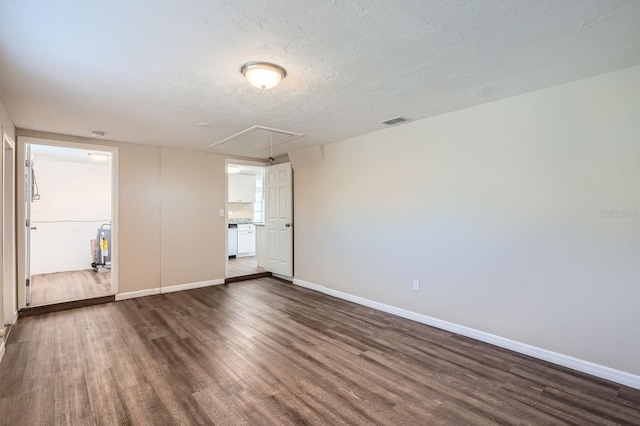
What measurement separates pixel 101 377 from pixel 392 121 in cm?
372

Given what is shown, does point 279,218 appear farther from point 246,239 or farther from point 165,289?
point 246,239

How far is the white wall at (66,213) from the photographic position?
6.43m

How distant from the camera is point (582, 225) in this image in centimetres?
260

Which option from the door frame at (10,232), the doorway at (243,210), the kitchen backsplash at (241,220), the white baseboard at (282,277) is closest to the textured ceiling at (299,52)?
the door frame at (10,232)

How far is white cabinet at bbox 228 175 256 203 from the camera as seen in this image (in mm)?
8578

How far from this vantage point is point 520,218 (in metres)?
2.93

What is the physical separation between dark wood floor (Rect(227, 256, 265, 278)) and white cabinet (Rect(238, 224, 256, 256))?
1.14ft

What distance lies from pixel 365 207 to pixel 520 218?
190cm

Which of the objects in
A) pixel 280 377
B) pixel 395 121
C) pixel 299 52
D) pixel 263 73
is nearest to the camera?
pixel 299 52

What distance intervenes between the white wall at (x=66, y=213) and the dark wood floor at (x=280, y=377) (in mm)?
3384

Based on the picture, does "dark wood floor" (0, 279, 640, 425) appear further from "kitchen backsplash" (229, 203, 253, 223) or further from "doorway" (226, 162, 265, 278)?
"kitchen backsplash" (229, 203, 253, 223)

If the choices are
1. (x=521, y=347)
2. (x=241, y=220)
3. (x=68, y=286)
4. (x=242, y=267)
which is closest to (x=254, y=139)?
(x=242, y=267)

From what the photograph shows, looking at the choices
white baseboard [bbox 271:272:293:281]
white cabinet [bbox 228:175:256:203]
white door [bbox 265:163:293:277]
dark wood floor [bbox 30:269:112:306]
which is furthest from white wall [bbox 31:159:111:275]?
white baseboard [bbox 271:272:293:281]

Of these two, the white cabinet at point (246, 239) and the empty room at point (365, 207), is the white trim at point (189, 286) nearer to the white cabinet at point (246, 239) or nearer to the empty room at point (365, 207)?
the empty room at point (365, 207)
